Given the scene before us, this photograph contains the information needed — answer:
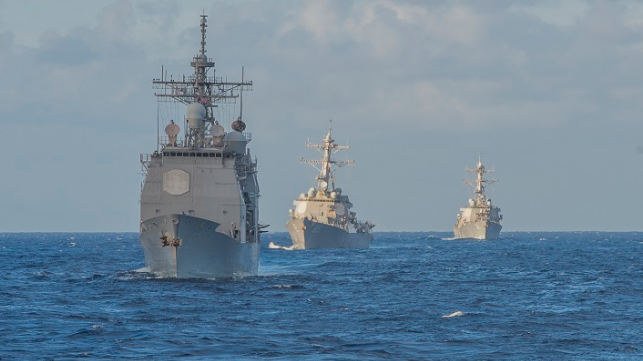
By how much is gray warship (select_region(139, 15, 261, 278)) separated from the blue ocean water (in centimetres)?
112

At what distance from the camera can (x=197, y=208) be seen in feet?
159

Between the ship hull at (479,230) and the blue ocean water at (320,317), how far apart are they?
116 m

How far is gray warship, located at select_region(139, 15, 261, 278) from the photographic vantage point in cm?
4606

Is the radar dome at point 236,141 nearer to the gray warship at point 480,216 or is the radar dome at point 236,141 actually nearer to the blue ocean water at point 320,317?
the blue ocean water at point 320,317

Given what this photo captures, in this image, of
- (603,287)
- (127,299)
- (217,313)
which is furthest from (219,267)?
(603,287)

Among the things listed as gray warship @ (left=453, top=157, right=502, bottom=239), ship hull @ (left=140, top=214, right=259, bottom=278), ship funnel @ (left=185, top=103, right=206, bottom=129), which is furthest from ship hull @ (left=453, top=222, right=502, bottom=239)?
ship hull @ (left=140, top=214, right=259, bottom=278)

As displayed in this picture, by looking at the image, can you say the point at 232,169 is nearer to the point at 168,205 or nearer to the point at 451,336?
the point at 168,205

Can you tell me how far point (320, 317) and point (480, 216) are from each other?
140501 millimetres

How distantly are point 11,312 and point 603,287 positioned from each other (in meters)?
27.4

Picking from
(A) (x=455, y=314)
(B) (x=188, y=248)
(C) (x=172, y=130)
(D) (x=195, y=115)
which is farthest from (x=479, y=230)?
(A) (x=455, y=314)

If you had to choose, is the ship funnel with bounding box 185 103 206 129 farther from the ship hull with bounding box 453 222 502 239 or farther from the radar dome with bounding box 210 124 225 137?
the ship hull with bounding box 453 222 502 239

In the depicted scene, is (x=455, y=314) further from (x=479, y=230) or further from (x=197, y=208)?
(x=479, y=230)

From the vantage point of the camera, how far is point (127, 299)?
3988 centimetres

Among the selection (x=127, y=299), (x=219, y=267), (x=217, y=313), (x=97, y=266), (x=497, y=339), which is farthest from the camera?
(x=97, y=266)
